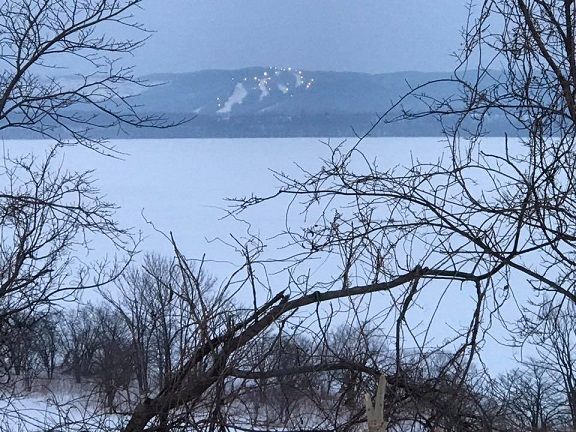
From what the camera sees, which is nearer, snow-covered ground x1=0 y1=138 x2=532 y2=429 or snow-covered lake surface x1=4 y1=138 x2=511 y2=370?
snow-covered ground x1=0 y1=138 x2=532 y2=429

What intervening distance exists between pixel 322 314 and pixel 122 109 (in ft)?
13.3

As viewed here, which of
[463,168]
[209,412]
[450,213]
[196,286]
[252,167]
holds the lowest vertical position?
[209,412]

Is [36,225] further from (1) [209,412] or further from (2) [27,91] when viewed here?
(1) [209,412]

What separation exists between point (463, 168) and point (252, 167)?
10158 cm

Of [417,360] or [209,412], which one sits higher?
→ [417,360]

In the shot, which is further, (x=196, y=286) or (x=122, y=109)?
(x=122, y=109)

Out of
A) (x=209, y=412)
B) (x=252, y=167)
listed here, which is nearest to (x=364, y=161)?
(x=209, y=412)

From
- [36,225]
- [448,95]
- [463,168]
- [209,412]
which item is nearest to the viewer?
[209,412]

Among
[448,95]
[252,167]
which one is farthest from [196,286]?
[252,167]

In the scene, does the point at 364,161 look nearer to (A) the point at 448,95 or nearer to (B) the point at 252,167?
(A) the point at 448,95

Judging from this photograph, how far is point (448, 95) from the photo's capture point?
14.7ft

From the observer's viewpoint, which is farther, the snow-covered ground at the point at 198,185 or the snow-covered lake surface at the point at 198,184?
the snow-covered lake surface at the point at 198,184

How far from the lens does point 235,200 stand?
448 centimetres

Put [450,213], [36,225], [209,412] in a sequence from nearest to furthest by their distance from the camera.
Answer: [209,412], [450,213], [36,225]
